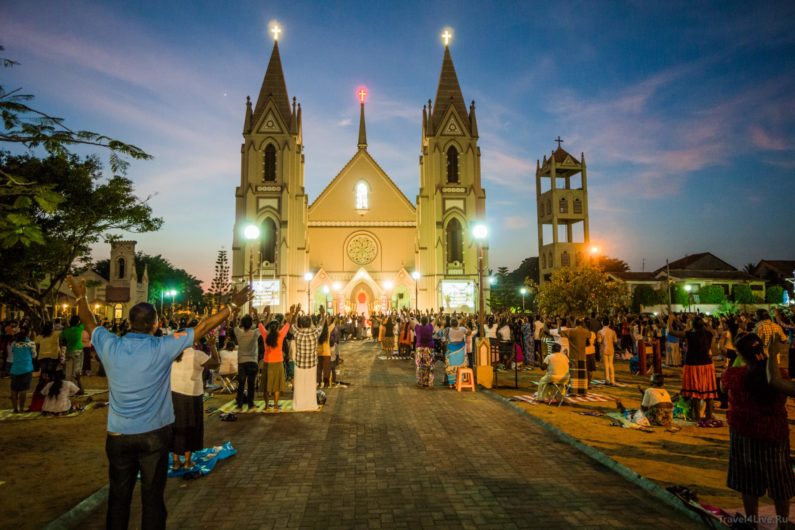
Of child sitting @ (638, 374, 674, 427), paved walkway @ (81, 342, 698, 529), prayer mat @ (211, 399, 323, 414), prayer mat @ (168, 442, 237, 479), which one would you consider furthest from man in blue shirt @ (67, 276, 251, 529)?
child sitting @ (638, 374, 674, 427)

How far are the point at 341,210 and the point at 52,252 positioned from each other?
25846mm

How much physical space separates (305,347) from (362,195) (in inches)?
1309

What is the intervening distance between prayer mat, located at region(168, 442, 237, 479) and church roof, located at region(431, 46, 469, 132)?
128ft

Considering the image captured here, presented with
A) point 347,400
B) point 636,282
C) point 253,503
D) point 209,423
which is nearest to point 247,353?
point 209,423

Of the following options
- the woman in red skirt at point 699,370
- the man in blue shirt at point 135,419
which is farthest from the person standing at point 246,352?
the woman in red skirt at point 699,370

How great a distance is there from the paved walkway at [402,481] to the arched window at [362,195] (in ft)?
110

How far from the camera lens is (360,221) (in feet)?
136

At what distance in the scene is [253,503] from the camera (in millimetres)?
5137

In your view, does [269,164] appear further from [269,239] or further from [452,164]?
[452,164]

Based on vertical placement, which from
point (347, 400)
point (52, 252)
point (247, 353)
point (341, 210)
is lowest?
point (347, 400)

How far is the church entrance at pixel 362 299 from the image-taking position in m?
40.1

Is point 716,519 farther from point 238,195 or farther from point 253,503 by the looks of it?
point 238,195

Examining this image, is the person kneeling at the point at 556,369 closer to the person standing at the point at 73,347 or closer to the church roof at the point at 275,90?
the person standing at the point at 73,347

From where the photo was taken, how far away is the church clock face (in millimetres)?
41312
